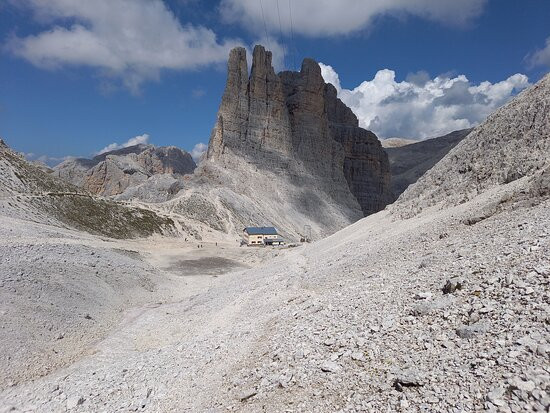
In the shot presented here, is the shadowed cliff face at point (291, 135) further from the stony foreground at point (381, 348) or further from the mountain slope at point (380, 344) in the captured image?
the stony foreground at point (381, 348)

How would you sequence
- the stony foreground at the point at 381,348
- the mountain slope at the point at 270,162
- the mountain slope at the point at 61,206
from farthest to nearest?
the mountain slope at the point at 270,162
the mountain slope at the point at 61,206
the stony foreground at the point at 381,348

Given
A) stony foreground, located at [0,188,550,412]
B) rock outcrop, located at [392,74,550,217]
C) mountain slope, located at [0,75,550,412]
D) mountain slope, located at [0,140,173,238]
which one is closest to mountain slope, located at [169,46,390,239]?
mountain slope, located at [0,140,173,238]

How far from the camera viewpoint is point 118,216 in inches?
2613

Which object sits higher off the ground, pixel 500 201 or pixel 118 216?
pixel 118 216

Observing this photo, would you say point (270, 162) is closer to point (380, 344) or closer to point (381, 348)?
point (380, 344)

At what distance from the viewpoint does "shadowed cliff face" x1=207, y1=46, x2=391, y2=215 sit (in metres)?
112

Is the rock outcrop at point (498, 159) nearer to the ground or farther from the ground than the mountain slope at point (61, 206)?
nearer to the ground

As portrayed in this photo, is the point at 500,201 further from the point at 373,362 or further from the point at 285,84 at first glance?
the point at 285,84

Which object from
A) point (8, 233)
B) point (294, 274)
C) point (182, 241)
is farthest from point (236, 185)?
point (294, 274)

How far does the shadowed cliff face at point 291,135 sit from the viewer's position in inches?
4419

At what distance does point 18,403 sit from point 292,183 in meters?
104

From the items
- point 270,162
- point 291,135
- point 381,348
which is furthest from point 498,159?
point 291,135

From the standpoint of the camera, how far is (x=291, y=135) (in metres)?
127

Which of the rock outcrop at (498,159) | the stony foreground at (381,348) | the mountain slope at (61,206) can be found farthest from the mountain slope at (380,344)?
the mountain slope at (61,206)
